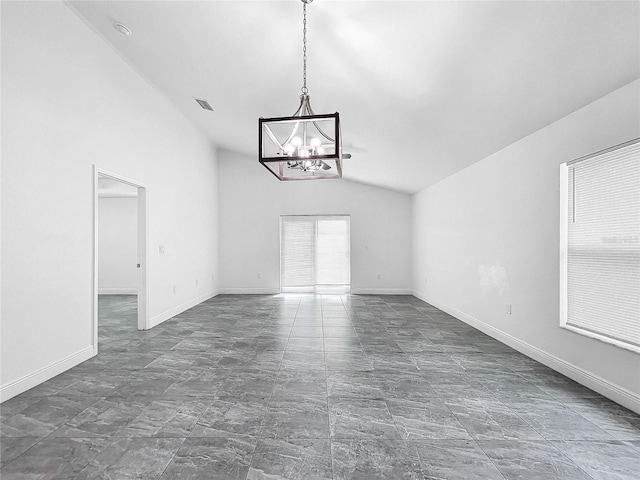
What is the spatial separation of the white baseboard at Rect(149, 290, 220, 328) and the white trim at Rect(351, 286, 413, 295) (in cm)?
337

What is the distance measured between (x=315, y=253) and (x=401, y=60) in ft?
17.9

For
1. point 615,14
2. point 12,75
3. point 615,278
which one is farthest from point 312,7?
point 615,278

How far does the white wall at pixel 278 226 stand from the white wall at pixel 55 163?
311 cm

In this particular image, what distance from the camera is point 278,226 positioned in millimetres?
7723

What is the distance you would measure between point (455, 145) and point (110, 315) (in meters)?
6.13

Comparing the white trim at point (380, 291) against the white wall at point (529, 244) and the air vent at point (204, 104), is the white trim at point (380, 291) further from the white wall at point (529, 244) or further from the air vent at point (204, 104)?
the air vent at point (204, 104)

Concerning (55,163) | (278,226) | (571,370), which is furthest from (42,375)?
(278,226)

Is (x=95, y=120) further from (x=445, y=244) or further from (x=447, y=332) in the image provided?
(x=445, y=244)

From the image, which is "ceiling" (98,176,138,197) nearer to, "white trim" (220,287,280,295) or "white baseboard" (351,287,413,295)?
"white trim" (220,287,280,295)

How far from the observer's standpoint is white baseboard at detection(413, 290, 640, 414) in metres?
2.27

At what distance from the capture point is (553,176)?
2996 mm

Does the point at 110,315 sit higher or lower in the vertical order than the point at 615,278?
lower

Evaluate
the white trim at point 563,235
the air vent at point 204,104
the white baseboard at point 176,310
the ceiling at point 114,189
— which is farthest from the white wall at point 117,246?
the white trim at point 563,235

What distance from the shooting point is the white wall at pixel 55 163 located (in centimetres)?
251
